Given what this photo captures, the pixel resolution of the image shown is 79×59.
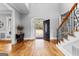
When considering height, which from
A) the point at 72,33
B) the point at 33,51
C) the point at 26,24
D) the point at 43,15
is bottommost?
the point at 33,51

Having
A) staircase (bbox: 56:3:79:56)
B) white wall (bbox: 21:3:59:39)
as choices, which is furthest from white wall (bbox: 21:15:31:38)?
staircase (bbox: 56:3:79:56)

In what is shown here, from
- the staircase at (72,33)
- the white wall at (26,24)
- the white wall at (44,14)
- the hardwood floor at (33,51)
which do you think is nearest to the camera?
the staircase at (72,33)

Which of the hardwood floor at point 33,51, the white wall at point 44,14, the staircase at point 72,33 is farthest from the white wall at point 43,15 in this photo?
the staircase at point 72,33

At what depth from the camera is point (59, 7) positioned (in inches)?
494

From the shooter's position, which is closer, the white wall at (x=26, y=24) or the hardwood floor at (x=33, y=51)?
the hardwood floor at (x=33, y=51)

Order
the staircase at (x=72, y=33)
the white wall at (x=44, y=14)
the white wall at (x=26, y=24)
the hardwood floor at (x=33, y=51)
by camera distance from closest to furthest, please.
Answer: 1. the staircase at (x=72, y=33)
2. the hardwood floor at (x=33, y=51)
3. the white wall at (x=44, y=14)
4. the white wall at (x=26, y=24)

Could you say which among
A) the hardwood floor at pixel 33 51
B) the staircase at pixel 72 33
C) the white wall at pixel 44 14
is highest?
the white wall at pixel 44 14

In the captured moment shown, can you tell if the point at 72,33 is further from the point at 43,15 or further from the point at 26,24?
the point at 26,24

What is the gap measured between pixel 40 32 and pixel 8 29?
3.88 meters

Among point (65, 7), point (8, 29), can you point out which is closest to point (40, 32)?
point (8, 29)

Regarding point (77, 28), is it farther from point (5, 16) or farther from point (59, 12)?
point (5, 16)

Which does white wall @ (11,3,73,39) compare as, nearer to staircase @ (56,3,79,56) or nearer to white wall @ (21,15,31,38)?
white wall @ (21,15,31,38)

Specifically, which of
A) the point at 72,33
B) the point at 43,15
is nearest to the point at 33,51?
the point at 72,33

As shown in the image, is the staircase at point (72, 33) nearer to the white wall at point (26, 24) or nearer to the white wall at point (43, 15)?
the white wall at point (43, 15)
